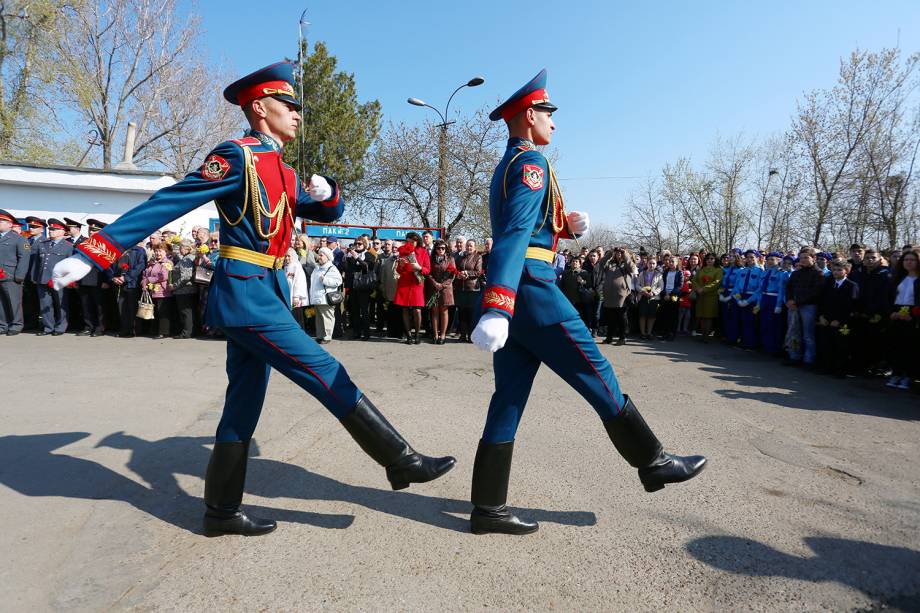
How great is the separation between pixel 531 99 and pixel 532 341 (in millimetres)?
1201

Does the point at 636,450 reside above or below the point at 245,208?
below

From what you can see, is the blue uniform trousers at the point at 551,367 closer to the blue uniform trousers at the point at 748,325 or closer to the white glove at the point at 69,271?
the white glove at the point at 69,271

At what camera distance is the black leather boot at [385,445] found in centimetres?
268

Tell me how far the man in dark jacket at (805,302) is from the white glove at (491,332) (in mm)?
7634

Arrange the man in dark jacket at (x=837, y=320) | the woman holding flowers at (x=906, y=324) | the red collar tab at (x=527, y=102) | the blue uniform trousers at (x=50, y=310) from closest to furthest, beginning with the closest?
1. the red collar tab at (x=527, y=102)
2. the woman holding flowers at (x=906, y=324)
3. the man in dark jacket at (x=837, y=320)
4. the blue uniform trousers at (x=50, y=310)

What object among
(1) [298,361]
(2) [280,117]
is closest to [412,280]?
(2) [280,117]

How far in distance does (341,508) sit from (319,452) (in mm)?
962

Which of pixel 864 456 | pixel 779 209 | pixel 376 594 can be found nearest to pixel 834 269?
pixel 864 456

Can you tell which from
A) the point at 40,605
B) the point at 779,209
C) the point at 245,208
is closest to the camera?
the point at 40,605

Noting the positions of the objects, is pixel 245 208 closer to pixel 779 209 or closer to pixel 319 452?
pixel 319 452

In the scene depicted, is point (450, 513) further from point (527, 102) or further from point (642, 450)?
point (527, 102)

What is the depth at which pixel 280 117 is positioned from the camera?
294cm

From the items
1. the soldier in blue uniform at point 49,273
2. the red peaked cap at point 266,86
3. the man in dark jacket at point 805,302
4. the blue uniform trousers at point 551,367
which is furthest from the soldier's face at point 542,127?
the soldier in blue uniform at point 49,273

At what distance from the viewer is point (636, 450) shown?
281 cm
